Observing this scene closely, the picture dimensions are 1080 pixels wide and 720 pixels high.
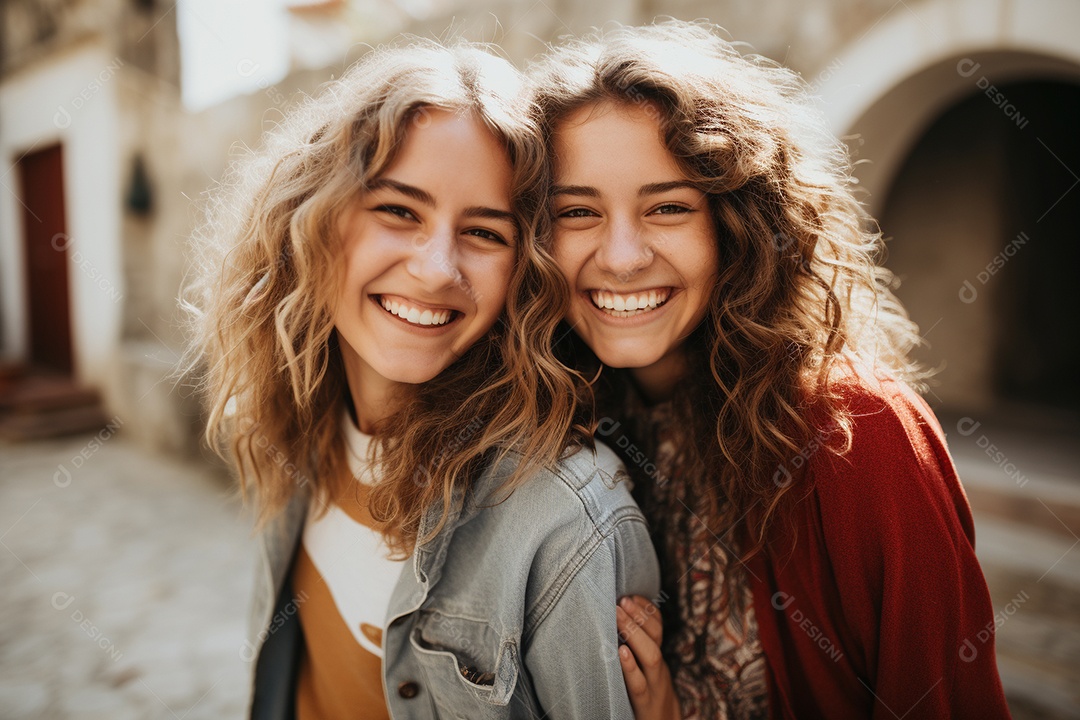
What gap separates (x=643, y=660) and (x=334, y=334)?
108 cm

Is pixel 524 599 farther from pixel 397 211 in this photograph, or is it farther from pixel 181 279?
pixel 181 279

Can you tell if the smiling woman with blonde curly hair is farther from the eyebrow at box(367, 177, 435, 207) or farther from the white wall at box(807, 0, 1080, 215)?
the white wall at box(807, 0, 1080, 215)

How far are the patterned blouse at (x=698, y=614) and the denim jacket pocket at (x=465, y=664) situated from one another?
46 centimetres

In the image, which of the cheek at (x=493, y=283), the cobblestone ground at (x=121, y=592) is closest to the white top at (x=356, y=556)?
the cobblestone ground at (x=121, y=592)

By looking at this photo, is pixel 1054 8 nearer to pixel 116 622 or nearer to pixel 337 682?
pixel 337 682

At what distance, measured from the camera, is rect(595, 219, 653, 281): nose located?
54.9 inches

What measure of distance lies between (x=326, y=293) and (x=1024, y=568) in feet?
11.6

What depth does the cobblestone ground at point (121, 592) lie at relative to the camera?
9.36 ft

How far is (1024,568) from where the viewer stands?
10.4 ft

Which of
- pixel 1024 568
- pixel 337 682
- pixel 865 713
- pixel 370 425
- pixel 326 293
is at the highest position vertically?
pixel 326 293

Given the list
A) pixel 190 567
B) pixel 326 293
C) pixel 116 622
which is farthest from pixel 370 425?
pixel 190 567

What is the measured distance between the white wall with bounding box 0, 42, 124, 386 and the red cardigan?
7.13 meters

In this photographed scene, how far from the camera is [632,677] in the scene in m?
1.30

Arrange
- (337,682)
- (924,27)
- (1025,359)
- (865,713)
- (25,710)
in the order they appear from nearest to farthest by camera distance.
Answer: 1. (865,713)
2. (337,682)
3. (25,710)
4. (924,27)
5. (1025,359)
